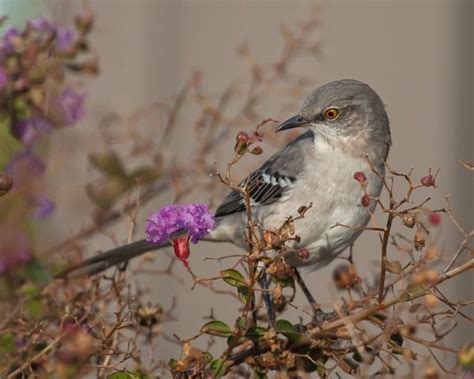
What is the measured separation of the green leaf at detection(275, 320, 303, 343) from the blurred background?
2.77m

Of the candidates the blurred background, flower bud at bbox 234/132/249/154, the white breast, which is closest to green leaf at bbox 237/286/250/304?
flower bud at bbox 234/132/249/154

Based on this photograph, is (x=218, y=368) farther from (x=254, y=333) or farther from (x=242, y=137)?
(x=242, y=137)

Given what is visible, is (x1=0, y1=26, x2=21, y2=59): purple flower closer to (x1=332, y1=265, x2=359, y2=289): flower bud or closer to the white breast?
(x1=332, y1=265, x2=359, y2=289): flower bud

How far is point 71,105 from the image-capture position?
225 cm

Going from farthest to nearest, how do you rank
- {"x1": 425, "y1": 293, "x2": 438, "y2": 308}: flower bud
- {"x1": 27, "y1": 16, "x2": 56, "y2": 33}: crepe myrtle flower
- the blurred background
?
1. the blurred background
2. {"x1": 27, "y1": 16, "x2": 56, "y2": 33}: crepe myrtle flower
3. {"x1": 425, "y1": 293, "x2": 438, "y2": 308}: flower bud

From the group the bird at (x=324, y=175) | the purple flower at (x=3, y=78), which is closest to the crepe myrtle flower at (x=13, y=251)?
the purple flower at (x=3, y=78)

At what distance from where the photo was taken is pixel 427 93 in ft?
17.6

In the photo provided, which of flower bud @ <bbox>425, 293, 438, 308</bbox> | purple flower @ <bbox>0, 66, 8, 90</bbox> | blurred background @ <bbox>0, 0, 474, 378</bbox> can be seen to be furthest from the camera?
blurred background @ <bbox>0, 0, 474, 378</bbox>

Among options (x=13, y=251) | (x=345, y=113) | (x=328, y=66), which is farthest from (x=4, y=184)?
(x=328, y=66)

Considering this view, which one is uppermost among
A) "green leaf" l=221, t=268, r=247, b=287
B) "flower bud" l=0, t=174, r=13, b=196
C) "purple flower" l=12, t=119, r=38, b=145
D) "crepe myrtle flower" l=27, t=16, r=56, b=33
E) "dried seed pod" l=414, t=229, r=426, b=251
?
"crepe myrtle flower" l=27, t=16, r=56, b=33

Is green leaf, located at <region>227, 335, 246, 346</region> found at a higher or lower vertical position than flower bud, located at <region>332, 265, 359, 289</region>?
lower

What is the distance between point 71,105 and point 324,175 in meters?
1.08

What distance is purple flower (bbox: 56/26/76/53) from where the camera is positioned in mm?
2287

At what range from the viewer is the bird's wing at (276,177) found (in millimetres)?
3141
